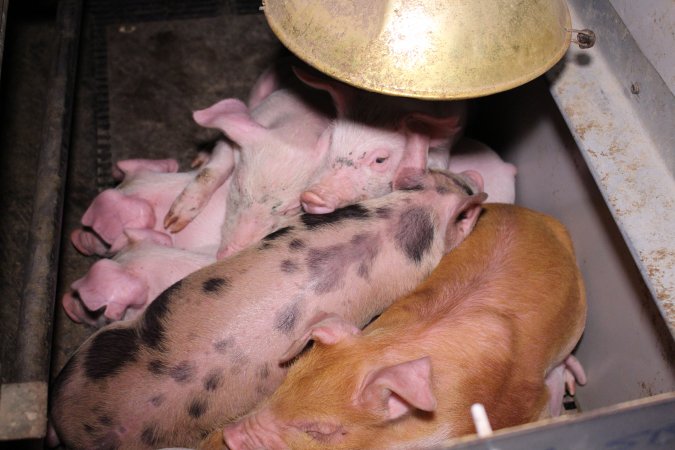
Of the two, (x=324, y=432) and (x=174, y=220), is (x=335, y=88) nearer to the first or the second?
(x=174, y=220)

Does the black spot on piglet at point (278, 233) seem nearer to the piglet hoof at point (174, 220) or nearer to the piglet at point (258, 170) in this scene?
the piglet at point (258, 170)

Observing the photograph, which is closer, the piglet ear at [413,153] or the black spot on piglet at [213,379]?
the black spot on piglet at [213,379]

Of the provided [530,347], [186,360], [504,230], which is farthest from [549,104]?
[186,360]

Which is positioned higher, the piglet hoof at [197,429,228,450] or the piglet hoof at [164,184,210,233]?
the piglet hoof at [164,184,210,233]

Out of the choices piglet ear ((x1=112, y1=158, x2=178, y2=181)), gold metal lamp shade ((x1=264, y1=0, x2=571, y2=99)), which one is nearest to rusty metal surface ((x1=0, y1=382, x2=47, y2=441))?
gold metal lamp shade ((x1=264, y1=0, x2=571, y2=99))

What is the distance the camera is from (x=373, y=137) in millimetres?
2246

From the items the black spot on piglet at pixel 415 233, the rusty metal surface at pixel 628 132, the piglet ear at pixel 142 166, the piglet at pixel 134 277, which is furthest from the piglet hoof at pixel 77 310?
the rusty metal surface at pixel 628 132

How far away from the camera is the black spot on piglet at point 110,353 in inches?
71.2

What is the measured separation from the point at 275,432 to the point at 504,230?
901 millimetres

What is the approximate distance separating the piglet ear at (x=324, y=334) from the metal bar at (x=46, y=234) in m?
0.55

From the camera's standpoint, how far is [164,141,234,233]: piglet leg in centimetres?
243

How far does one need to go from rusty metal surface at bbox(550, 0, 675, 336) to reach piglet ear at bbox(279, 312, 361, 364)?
27.9 inches

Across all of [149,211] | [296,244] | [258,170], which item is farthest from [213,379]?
[149,211]

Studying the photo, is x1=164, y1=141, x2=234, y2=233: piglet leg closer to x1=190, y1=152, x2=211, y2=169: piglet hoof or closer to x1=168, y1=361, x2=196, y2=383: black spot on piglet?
x1=190, y1=152, x2=211, y2=169: piglet hoof
